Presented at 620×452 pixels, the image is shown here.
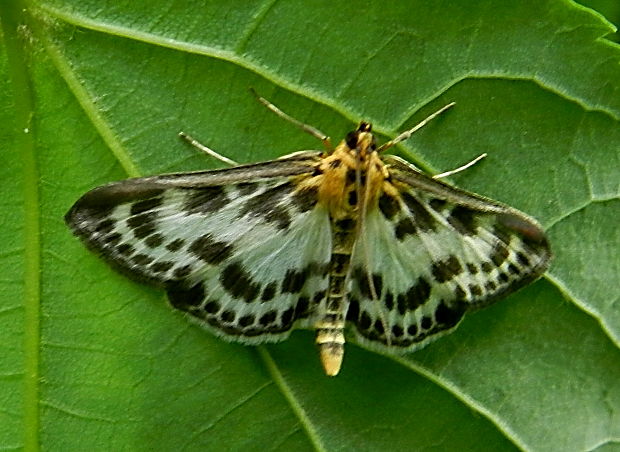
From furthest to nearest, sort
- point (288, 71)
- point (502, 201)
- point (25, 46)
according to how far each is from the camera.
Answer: point (502, 201), point (288, 71), point (25, 46)

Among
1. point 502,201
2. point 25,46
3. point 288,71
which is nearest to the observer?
point 25,46

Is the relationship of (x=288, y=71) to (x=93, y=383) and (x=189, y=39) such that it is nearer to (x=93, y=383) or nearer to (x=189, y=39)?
(x=189, y=39)

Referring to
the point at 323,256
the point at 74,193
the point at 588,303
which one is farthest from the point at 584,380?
the point at 74,193

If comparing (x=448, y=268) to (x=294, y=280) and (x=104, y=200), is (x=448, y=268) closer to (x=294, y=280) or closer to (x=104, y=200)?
(x=294, y=280)

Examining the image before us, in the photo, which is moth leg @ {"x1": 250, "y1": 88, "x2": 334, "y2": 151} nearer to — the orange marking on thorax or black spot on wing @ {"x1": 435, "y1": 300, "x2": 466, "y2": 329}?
the orange marking on thorax

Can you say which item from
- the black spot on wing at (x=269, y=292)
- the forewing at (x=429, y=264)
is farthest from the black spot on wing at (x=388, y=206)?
the black spot on wing at (x=269, y=292)

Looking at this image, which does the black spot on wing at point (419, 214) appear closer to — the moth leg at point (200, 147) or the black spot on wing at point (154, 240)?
the moth leg at point (200, 147)

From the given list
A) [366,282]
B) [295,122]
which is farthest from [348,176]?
[366,282]
